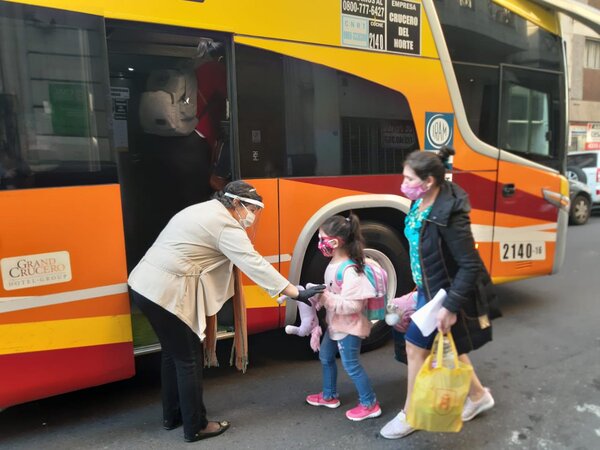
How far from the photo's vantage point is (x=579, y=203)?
11625mm

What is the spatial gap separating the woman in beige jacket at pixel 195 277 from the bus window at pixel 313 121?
0.70 m

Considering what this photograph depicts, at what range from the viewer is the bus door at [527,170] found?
472 centimetres

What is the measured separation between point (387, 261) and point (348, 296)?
1.32 metres

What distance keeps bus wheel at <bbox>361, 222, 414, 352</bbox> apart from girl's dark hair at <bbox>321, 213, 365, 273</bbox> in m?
1.00

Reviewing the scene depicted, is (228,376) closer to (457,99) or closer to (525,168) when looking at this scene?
(457,99)

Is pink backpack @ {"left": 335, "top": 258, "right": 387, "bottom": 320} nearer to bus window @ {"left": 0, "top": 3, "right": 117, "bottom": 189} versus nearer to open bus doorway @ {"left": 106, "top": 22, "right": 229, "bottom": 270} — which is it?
bus window @ {"left": 0, "top": 3, "right": 117, "bottom": 189}

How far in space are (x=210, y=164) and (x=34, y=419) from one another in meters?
2.21

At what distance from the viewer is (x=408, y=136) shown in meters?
4.14

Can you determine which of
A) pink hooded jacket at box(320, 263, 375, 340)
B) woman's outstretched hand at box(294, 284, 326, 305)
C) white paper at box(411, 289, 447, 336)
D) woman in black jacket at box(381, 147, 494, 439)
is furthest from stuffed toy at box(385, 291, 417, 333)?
woman's outstretched hand at box(294, 284, 326, 305)

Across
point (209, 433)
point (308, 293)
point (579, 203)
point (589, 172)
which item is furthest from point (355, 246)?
point (589, 172)

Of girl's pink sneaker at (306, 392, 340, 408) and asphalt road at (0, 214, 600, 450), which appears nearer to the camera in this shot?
asphalt road at (0, 214, 600, 450)

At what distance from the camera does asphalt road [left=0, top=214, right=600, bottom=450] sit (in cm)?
297

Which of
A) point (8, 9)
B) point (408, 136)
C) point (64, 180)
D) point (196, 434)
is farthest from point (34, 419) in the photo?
point (408, 136)

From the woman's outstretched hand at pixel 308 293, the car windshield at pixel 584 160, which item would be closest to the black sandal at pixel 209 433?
the woman's outstretched hand at pixel 308 293
